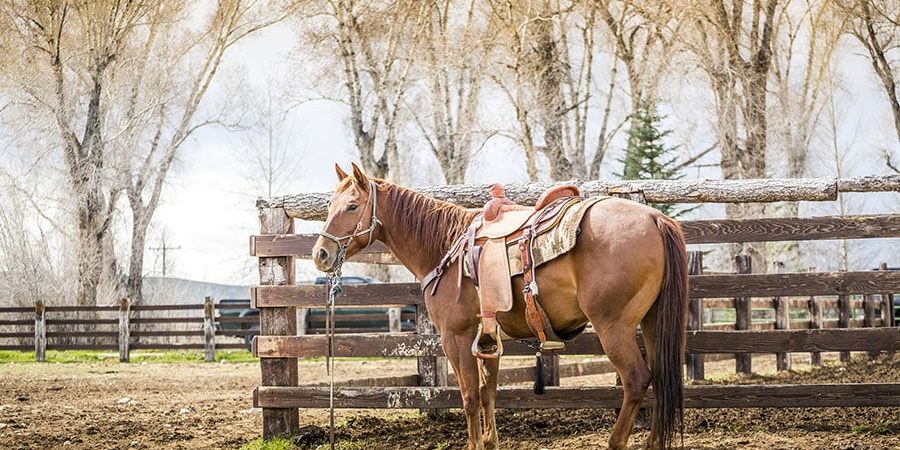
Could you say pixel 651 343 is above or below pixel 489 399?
above

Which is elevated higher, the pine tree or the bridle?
the pine tree

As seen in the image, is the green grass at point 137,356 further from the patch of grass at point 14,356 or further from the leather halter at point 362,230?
the leather halter at point 362,230

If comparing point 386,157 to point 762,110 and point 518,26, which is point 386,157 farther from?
point 762,110

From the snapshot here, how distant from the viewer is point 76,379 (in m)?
14.7

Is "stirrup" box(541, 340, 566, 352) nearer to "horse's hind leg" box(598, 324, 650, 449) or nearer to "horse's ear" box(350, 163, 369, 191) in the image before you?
"horse's hind leg" box(598, 324, 650, 449)

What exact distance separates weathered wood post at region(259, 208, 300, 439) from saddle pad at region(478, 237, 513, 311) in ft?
7.44

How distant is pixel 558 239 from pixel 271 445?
3061mm

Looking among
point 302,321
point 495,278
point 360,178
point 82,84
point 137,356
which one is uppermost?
point 82,84

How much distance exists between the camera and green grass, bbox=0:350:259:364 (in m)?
20.4

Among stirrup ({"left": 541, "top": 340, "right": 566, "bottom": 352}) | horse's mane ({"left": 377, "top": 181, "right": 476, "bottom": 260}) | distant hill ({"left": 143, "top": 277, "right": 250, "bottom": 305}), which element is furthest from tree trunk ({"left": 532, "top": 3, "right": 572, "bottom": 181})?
stirrup ({"left": 541, "top": 340, "right": 566, "bottom": 352})

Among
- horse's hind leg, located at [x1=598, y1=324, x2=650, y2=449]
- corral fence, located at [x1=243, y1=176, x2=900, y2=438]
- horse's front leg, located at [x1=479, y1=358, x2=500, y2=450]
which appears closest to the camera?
horse's hind leg, located at [x1=598, y1=324, x2=650, y2=449]

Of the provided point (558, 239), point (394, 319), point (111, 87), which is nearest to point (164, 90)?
point (111, 87)

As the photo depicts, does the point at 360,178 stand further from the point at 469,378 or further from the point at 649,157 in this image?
the point at 649,157

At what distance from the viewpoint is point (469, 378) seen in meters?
5.75
